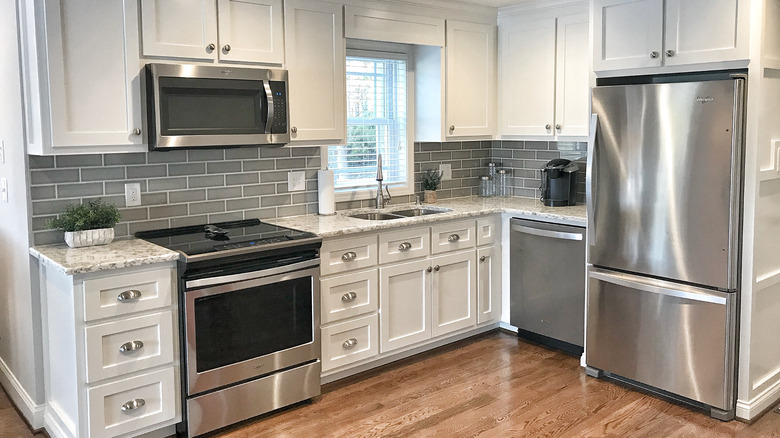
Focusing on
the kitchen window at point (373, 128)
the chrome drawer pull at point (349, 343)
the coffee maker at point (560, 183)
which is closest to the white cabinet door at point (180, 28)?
the kitchen window at point (373, 128)

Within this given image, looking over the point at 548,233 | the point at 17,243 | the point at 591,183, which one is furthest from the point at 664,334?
the point at 17,243

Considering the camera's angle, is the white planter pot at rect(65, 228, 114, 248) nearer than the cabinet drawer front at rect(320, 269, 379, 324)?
Yes

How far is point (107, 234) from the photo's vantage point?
10.1ft

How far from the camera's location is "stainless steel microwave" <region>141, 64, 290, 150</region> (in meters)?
3.05

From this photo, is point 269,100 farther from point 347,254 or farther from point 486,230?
point 486,230

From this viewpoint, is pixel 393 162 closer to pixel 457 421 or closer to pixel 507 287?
pixel 507 287

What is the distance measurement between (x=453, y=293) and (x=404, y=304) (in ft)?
1.36

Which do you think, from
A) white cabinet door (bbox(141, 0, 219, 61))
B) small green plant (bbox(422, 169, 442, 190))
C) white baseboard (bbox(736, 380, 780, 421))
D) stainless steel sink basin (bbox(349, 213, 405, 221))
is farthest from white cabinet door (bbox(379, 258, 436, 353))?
white baseboard (bbox(736, 380, 780, 421))

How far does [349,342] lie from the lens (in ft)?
12.1

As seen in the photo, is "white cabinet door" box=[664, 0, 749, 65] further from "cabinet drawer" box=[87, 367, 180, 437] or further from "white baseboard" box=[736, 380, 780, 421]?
"cabinet drawer" box=[87, 367, 180, 437]

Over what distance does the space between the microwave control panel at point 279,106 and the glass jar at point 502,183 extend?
207 centimetres

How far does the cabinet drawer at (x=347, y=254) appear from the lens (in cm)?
351

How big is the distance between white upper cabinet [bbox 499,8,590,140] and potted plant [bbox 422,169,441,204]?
1.81 feet

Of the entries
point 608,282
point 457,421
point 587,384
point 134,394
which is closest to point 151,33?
point 134,394
